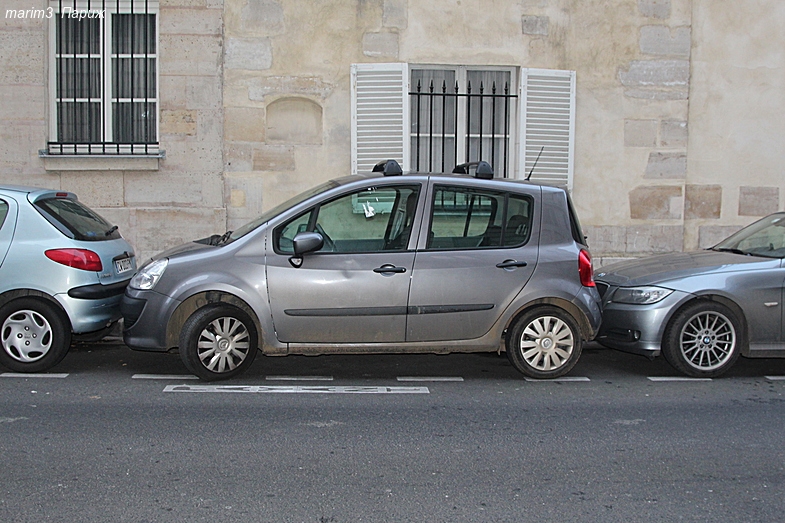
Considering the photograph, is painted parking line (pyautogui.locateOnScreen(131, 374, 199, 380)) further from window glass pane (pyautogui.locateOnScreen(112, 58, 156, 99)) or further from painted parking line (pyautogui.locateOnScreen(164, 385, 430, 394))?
window glass pane (pyautogui.locateOnScreen(112, 58, 156, 99))

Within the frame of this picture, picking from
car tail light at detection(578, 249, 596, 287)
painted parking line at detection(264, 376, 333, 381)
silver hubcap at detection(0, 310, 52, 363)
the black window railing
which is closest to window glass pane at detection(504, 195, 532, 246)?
car tail light at detection(578, 249, 596, 287)

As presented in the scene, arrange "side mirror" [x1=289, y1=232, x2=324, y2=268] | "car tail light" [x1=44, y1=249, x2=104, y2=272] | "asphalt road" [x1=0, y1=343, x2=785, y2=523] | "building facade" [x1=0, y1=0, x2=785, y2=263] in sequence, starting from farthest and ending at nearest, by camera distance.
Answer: "building facade" [x1=0, y1=0, x2=785, y2=263]
"car tail light" [x1=44, y1=249, x2=104, y2=272]
"side mirror" [x1=289, y1=232, x2=324, y2=268]
"asphalt road" [x1=0, y1=343, x2=785, y2=523]

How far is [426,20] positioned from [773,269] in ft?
20.1

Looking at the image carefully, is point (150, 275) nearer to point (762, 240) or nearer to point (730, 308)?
point (730, 308)

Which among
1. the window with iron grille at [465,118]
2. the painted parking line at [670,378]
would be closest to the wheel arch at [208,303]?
the painted parking line at [670,378]

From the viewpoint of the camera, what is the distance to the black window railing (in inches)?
481

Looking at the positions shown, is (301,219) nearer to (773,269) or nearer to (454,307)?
(454,307)

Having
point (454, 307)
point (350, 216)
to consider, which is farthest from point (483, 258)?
point (350, 216)

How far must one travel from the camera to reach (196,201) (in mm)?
11766

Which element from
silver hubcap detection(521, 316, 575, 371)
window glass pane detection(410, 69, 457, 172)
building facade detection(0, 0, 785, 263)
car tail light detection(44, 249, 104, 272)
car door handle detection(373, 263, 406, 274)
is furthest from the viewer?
window glass pane detection(410, 69, 457, 172)

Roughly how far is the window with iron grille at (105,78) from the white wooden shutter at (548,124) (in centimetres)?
501

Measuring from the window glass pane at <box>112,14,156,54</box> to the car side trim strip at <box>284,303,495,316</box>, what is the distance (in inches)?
254

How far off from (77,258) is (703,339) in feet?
17.4

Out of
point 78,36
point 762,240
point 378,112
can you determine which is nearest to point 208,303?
point 762,240
